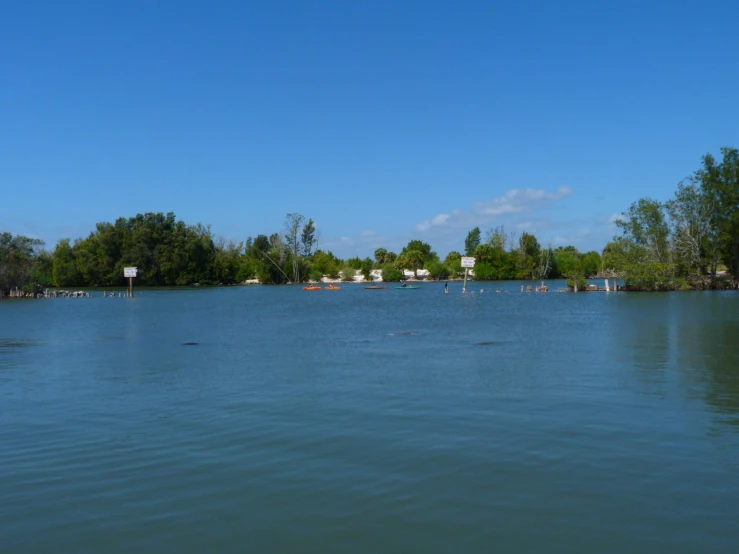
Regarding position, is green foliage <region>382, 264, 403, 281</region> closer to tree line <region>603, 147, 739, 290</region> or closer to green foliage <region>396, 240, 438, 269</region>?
green foliage <region>396, 240, 438, 269</region>

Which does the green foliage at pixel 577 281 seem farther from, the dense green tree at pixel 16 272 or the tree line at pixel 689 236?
the dense green tree at pixel 16 272

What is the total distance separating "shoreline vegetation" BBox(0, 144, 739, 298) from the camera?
2894 inches

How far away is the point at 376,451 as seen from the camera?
11047 millimetres

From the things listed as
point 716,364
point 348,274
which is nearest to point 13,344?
point 716,364

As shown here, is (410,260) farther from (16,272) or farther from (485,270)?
(16,272)

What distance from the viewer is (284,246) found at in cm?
13500

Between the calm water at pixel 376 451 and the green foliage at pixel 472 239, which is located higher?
the green foliage at pixel 472 239

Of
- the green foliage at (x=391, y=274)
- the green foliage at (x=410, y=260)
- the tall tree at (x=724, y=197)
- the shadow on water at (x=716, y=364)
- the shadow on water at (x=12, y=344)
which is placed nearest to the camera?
the shadow on water at (x=716, y=364)

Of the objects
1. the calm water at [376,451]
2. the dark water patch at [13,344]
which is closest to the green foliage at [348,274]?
the dark water patch at [13,344]

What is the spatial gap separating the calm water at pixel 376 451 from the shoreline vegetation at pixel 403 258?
54355 mm

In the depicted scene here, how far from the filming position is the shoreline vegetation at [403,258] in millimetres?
73500

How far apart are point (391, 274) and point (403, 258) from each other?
18.4ft

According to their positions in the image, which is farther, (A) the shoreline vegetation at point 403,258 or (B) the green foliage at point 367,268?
(B) the green foliage at point 367,268

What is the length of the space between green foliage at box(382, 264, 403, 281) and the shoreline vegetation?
0.25m
